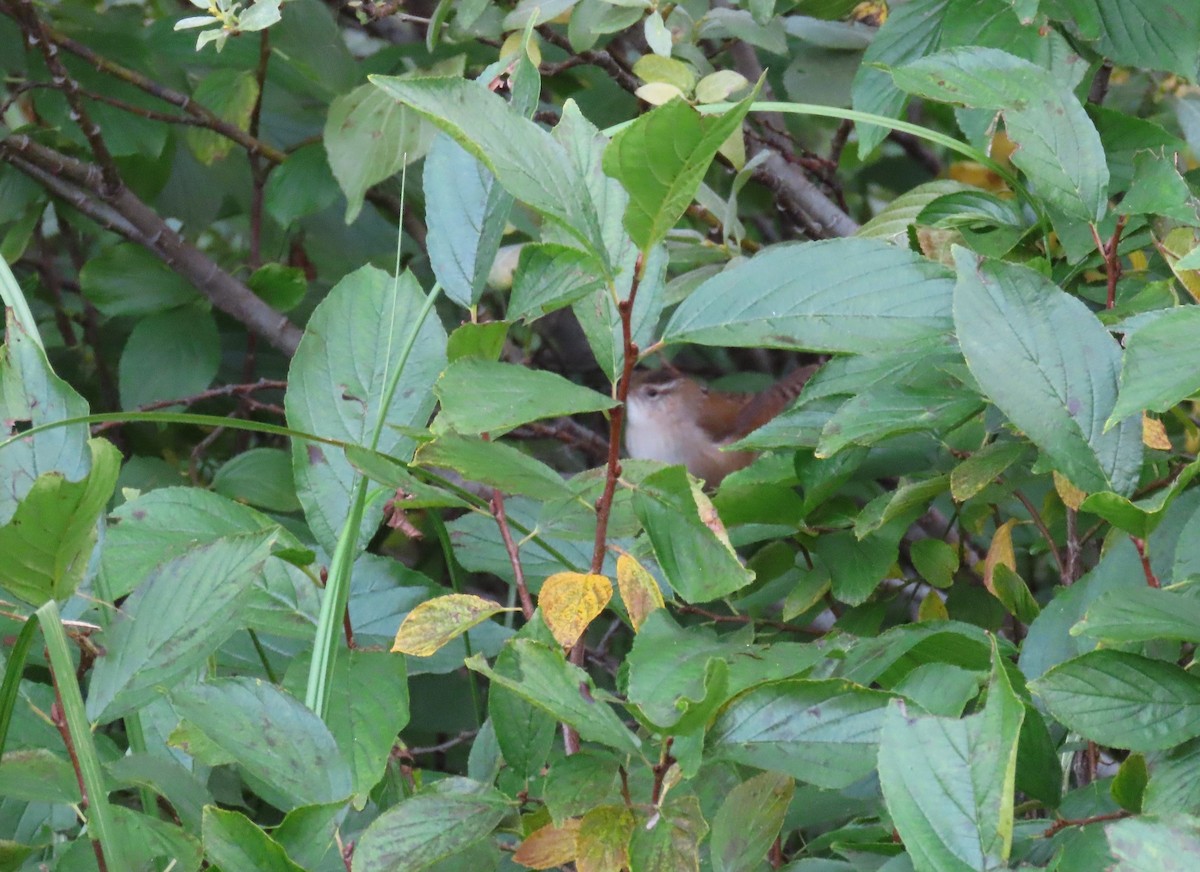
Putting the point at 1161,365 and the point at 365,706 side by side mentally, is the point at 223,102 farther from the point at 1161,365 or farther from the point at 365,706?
the point at 1161,365

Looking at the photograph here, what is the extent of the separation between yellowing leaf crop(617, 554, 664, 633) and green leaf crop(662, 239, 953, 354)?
14cm

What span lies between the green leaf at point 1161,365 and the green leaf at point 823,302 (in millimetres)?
100

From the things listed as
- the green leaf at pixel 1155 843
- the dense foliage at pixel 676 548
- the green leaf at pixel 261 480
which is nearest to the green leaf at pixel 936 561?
the dense foliage at pixel 676 548

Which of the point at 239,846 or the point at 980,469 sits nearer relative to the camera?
the point at 239,846

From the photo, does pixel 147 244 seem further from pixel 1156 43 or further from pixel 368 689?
pixel 1156 43

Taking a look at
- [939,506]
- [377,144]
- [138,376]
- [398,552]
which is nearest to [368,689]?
[939,506]

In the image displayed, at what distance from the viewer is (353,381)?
92cm

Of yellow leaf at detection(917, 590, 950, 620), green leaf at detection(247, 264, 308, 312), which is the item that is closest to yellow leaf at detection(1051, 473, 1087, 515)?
yellow leaf at detection(917, 590, 950, 620)

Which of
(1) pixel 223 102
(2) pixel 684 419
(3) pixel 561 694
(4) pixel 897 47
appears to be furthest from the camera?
(2) pixel 684 419

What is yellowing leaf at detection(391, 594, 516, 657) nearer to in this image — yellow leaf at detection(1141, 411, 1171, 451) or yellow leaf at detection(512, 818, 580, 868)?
yellow leaf at detection(512, 818, 580, 868)

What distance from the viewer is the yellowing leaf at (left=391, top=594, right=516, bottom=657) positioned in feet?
2.46

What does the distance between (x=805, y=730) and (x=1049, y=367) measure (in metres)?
0.26

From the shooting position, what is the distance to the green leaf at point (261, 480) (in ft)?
5.08

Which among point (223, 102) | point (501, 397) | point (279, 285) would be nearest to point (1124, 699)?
point (501, 397)
